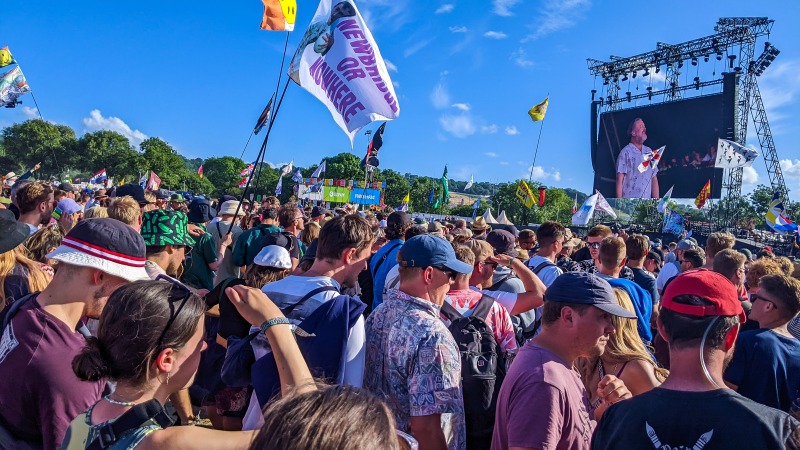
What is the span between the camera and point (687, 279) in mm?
1896

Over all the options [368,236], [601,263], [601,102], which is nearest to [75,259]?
[368,236]

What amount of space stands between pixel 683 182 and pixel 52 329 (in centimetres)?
3791

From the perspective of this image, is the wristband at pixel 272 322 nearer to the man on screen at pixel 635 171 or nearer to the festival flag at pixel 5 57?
the festival flag at pixel 5 57

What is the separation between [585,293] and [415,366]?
879 millimetres

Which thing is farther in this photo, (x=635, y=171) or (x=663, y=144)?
(x=635, y=171)

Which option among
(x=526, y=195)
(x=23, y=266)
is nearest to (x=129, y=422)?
(x=23, y=266)

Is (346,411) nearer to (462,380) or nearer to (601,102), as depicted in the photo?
(462,380)

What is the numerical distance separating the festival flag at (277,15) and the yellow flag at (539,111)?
44.9 ft

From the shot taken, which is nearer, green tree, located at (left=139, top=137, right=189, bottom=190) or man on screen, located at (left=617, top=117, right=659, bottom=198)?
man on screen, located at (left=617, top=117, right=659, bottom=198)

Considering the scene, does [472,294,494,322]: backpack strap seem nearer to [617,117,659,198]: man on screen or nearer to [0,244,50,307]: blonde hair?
[0,244,50,307]: blonde hair

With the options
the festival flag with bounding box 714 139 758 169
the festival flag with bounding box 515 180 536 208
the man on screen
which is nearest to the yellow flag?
the festival flag with bounding box 515 180 536 208

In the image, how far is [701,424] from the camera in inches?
63.2

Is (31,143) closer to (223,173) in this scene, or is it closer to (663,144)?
(223,173)

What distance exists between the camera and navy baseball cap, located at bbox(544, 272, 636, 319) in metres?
2.22
